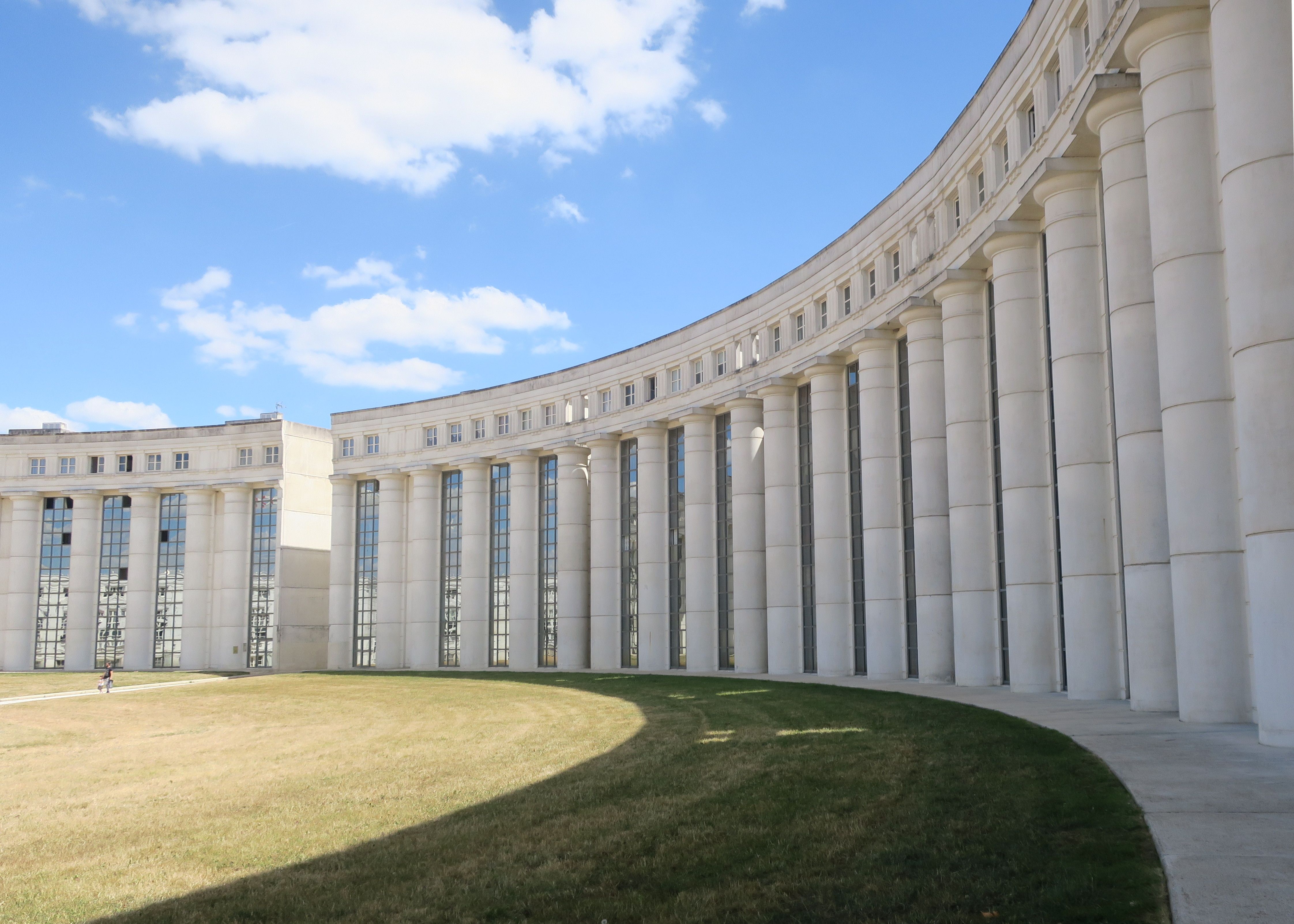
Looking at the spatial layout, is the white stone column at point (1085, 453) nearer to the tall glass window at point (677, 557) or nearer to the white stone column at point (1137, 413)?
the white stone column at point (1137, 413)

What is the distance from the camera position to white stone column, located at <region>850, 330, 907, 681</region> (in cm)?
4194

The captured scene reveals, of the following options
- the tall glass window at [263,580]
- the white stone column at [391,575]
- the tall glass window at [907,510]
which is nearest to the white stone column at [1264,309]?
the tall glass window at [907,510]

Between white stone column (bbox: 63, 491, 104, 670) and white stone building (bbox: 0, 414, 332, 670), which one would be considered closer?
white stone building (bbox: 0, 414, 332, 670)

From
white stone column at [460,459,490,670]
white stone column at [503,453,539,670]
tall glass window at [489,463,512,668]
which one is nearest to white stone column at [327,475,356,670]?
white stone column at [460,459,490,670]

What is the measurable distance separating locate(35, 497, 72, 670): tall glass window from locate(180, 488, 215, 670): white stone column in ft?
21.0

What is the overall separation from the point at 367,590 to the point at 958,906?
71.5 metres

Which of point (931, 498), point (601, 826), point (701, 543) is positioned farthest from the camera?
point (701, 543)

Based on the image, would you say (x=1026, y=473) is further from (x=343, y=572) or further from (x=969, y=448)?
(x=343, y=572)

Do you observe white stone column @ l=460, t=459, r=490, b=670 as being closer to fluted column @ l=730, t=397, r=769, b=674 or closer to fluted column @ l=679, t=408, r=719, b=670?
fluted column @ l=679, t=408, r=719, b=670

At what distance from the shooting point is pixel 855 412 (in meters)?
46.5

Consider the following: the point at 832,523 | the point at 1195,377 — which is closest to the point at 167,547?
the point at 832,523

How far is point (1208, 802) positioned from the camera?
12141 mm

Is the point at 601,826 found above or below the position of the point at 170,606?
below

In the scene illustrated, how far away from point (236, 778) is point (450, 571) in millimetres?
52703
